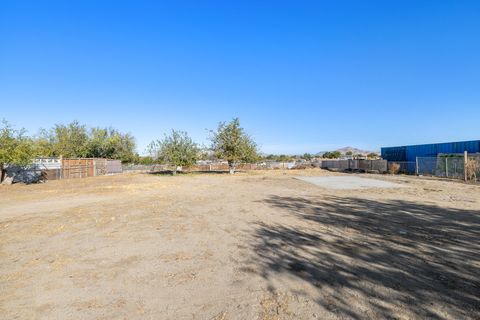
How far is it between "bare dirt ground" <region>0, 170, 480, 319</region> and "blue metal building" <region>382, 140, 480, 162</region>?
78.8 feet

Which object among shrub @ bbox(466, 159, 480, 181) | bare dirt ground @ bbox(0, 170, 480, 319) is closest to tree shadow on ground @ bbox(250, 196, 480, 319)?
bare dirt ground @ bbox(0, 170, 480, 319)

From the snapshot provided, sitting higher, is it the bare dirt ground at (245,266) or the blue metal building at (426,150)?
the blue metal building at (426,150)

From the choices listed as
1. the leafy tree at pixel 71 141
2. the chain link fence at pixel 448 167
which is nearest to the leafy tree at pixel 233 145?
the chain link fence at pixel 448 167

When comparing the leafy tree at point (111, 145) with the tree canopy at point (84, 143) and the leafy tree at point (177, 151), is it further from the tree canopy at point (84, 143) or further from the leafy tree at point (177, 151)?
the leafy tree at point (177, 151)

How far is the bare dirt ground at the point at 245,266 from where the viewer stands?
11.3 ft

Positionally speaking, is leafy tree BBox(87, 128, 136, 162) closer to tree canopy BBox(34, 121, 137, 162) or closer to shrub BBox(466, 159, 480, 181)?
tree canopy BBox(34, 121, 137, 162)

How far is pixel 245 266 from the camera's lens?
4.81 metres

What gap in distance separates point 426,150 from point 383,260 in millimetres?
34410

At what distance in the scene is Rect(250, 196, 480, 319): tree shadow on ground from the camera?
341 cm

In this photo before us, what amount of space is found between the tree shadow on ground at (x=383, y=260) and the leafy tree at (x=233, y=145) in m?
28.4

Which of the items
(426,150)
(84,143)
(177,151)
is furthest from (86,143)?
(426,150)

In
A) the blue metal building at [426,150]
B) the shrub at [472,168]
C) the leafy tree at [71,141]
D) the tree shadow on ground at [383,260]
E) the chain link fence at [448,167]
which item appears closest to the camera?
the tree shadow on ground at [383,260]

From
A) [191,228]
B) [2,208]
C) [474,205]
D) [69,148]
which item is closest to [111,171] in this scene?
[69,148]

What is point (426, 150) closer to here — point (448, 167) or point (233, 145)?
point (448, 167)
